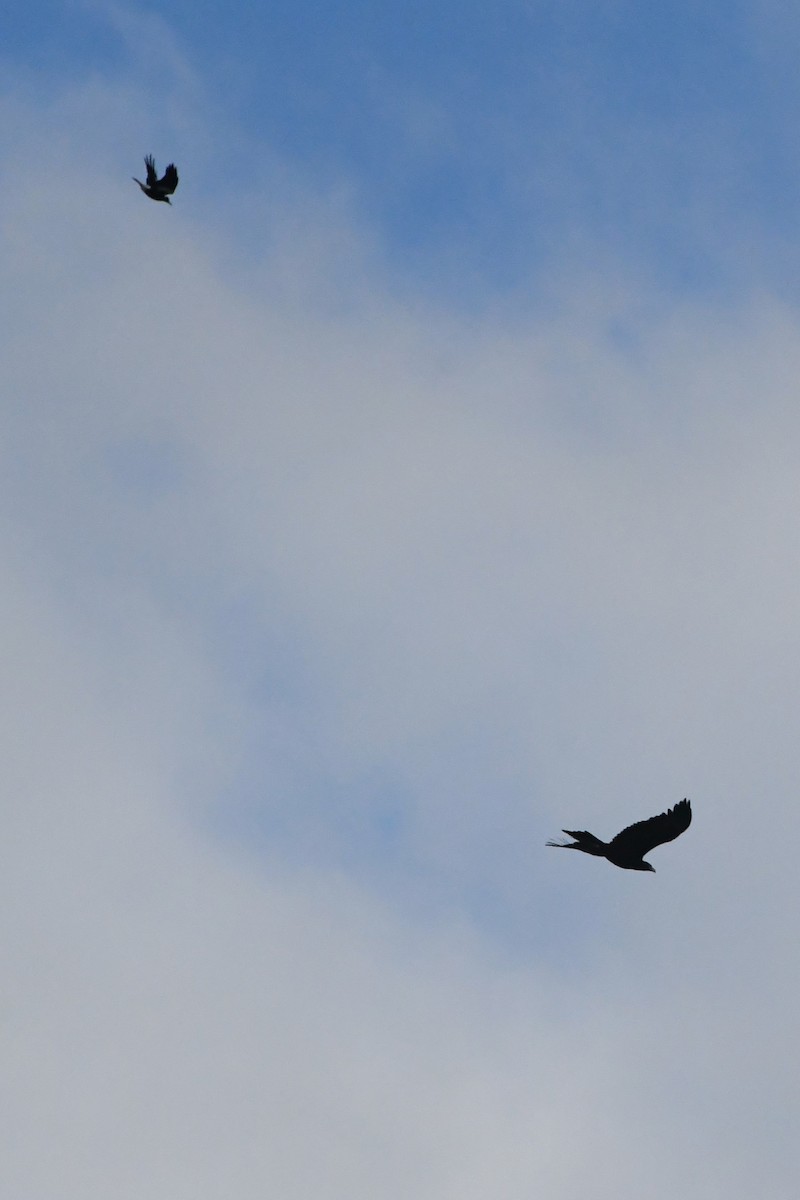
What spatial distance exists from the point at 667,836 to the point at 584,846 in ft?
7.64

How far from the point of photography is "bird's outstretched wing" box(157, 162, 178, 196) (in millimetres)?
44125

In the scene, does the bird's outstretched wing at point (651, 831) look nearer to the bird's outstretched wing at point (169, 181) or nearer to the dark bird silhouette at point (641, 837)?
the dark bird silhouette at point (641, 837)

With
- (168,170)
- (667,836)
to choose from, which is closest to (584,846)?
(667,836)

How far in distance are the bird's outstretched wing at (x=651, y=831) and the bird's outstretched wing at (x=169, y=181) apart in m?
23.2

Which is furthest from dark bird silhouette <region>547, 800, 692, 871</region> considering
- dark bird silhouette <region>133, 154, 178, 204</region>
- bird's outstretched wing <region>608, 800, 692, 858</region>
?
dark bird silhouette <region>133, 154, 178, 204</region>

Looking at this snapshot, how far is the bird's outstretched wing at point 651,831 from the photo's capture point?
35188 mm

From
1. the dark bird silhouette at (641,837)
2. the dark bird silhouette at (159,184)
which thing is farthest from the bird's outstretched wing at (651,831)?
the dark bird silhouette at (159,184)

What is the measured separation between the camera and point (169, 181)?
44.2 metres

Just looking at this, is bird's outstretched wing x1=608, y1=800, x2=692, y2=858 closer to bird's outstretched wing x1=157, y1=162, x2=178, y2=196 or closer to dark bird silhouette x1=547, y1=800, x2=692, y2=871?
dark bird silhouette x1=547, y1=800, x2=692, y2=871

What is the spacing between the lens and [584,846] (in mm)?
34531

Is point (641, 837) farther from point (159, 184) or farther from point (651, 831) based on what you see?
point (159, 184)

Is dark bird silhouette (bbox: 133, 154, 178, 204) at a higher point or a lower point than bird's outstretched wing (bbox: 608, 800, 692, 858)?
higher

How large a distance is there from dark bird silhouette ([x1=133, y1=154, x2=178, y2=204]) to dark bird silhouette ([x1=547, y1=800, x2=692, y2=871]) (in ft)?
75.0

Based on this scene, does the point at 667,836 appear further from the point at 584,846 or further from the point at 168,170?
the point at 168,170
